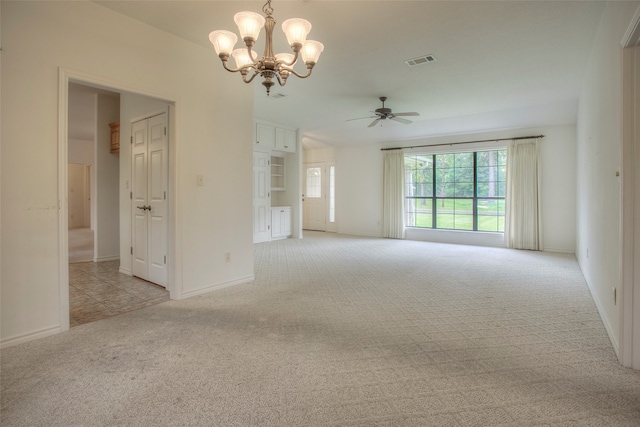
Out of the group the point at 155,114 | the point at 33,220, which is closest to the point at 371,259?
the point at 155,114

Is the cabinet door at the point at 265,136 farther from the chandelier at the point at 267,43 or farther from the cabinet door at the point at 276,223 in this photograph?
the chandelier at the point at 267,43

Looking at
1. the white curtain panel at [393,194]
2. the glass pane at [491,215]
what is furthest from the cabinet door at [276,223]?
the glass pane at [491,215]

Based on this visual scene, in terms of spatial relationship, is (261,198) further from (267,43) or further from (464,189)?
(267,43)

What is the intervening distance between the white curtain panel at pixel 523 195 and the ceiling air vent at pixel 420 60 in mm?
3974

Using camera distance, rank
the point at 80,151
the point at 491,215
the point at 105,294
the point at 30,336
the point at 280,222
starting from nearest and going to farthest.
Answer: the point at 30,336
the point at 105,294
the point at 491,215
the point at 280,222
the point at 80,151

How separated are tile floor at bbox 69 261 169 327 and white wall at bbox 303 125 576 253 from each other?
6116 millimetres

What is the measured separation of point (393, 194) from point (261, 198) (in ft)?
11.1

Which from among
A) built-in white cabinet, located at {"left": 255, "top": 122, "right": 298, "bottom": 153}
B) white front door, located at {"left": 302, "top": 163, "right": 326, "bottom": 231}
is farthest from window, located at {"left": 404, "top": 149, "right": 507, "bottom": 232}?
built-in white cabinet, located at {"left": 255, "top": 122, "right": 298, "bottom": 153}

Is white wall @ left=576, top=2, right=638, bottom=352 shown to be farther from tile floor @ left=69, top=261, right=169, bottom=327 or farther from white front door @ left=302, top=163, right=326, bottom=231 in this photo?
white front door @ left=302, top=163, right=326, bottom=231

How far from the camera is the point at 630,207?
6.57 feet

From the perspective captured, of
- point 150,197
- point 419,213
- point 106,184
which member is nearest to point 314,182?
point 419,213

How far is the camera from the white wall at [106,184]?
530cm

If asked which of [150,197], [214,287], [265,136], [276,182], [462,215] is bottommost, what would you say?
[214,287]

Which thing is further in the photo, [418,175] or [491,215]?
[418,175]
